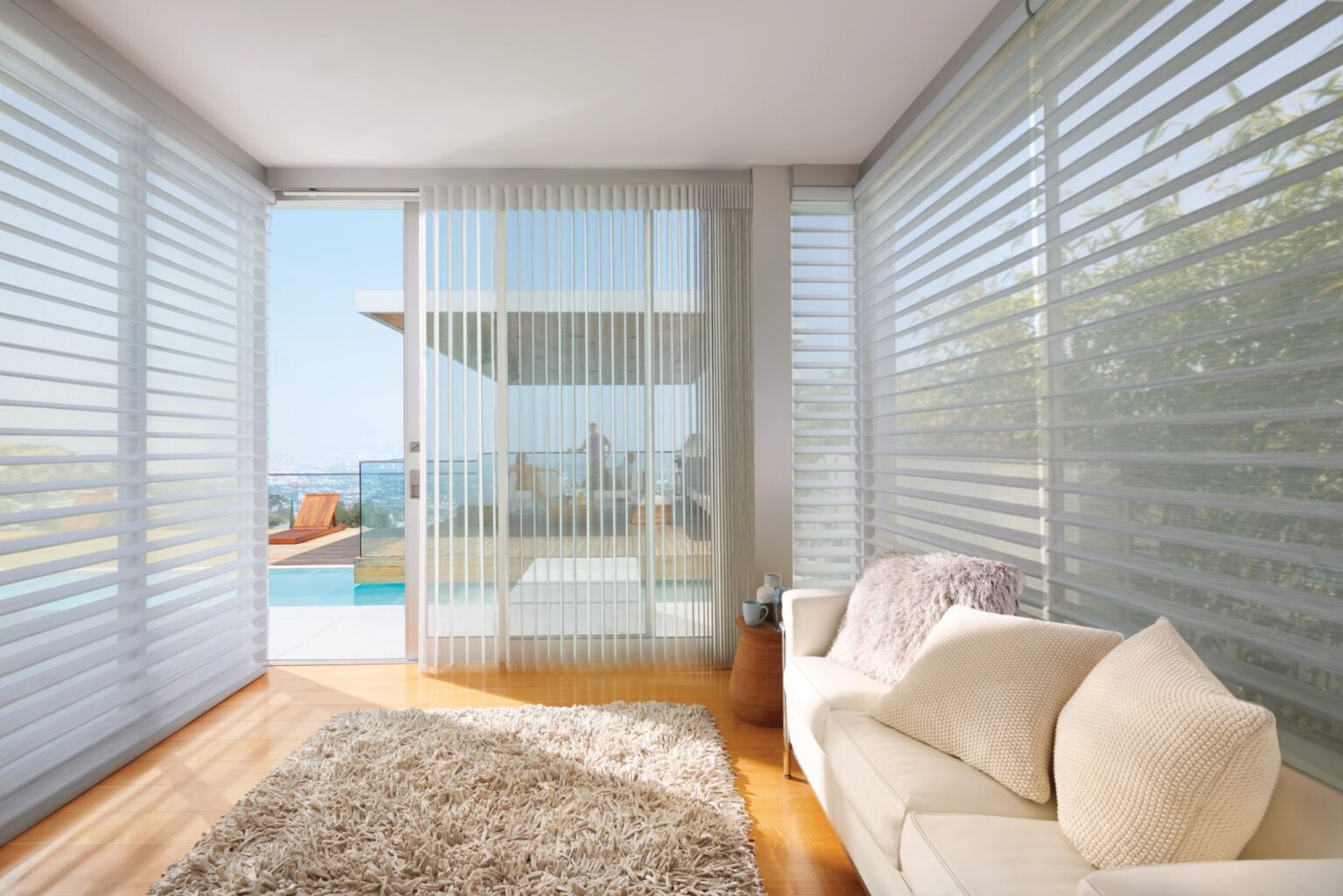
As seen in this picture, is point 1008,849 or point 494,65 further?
point 494,65

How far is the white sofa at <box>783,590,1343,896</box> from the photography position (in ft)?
3.19

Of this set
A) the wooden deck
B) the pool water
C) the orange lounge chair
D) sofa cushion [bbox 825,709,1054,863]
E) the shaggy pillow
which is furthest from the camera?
the orange lounge chair

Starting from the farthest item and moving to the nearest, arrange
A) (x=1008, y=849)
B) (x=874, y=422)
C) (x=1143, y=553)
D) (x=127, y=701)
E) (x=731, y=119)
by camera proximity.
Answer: (x=874, y=422) → (x=731, y=119) → (x=127, y=701) → (x=1143, y=553) → (x=1008, y=849)

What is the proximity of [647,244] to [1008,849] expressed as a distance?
3.23 m

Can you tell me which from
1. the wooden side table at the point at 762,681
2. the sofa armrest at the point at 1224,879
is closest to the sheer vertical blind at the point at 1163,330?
the sofa armrest at the point at 1224,879

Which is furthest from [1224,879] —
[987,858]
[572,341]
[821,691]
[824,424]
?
[572,341]

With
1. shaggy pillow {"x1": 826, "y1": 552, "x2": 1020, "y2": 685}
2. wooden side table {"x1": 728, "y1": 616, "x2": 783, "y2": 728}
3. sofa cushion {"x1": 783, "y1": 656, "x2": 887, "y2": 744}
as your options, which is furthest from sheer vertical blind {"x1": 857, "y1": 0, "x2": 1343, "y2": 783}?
wooden side table {"x1": 728, "y1": 616, "x2": 783, "y2": 728}

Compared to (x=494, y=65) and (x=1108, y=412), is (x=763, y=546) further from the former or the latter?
(x=494, y=65)

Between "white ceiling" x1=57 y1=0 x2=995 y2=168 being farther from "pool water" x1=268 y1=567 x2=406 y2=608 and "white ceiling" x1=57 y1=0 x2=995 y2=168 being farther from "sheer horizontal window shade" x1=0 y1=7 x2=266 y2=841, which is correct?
"pool water" x1=268 y1=567 x2=406 y2=608

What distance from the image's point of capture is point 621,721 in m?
2.88

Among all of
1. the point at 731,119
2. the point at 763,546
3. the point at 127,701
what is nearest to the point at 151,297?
the point at 127,701

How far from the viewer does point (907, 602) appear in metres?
2.21

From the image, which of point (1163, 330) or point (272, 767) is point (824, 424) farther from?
point (272, 767)

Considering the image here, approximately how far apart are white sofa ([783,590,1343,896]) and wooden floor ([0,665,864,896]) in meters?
0.21
